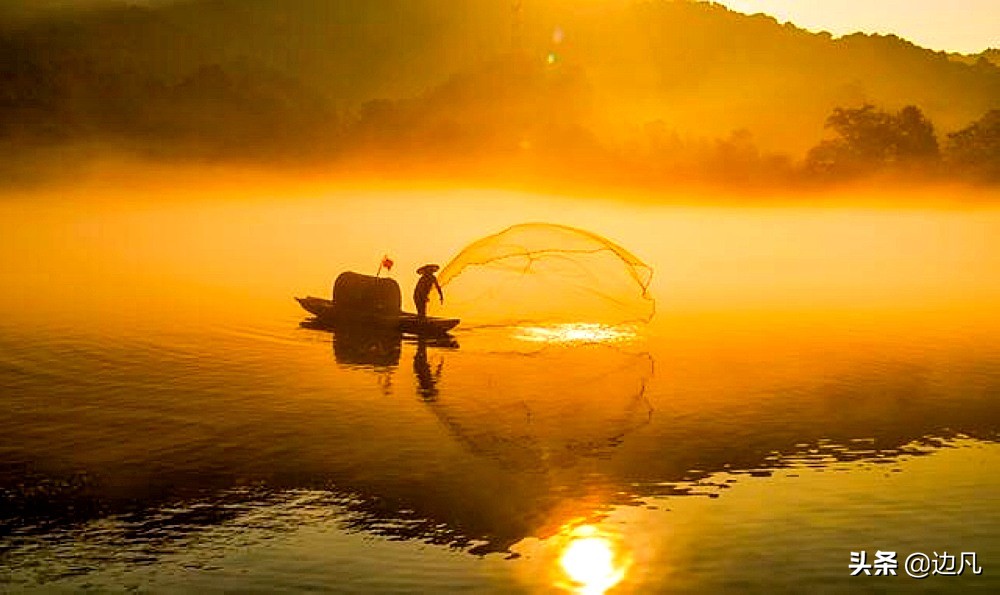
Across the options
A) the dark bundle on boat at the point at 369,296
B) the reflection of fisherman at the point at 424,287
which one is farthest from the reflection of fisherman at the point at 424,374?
the dark bundle on boat at the point at 369,296

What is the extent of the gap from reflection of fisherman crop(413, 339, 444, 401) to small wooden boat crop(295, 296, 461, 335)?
1.00 m

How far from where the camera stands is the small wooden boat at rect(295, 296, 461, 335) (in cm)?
4528

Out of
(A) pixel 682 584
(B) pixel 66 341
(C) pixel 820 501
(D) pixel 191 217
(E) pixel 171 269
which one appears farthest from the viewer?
(D) pixel 191 217

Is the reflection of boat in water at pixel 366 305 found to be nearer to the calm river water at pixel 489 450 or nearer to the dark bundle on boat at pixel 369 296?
the dark bundle on boat at pixel 369 296

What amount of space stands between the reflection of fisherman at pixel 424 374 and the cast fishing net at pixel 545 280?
3229 millimetres

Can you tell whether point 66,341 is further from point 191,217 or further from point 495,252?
point 191,217

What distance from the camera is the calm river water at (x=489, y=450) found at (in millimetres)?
20719

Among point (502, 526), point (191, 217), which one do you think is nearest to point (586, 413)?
point (502, 526)

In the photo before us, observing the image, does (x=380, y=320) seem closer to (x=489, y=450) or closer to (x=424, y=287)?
(x=424, y=287)

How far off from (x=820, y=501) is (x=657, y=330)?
30794mm

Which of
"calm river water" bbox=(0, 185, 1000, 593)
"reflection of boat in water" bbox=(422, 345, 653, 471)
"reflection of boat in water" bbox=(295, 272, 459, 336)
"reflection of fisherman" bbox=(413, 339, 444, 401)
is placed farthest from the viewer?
"reflection of boat in water" bbox=(295, 272, 459, 336)

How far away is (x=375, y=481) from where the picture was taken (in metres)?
25.7

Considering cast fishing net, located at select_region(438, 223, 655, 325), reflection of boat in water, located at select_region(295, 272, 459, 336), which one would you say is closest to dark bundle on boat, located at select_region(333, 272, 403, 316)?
reflection of boat in water, located at select_region(295, 272, 459, 336)

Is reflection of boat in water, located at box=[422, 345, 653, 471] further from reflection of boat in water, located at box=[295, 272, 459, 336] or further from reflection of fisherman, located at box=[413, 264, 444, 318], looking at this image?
reflection of boat in water, located at box=[295, 272, 459, 336]
